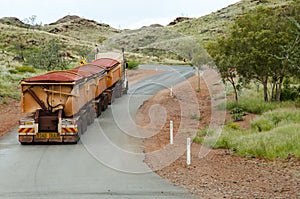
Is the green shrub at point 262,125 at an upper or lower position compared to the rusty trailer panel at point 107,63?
lower

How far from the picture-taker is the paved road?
1055cm

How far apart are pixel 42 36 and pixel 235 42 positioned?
8247cm

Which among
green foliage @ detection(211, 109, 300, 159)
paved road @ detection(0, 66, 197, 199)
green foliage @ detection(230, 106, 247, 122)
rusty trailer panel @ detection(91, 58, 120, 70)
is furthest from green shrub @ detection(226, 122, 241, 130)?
rusty trailer panel @ detection(91, 58, 120, 70)

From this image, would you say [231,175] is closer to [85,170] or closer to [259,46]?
[85,170]

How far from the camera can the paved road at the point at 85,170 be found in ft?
34.6

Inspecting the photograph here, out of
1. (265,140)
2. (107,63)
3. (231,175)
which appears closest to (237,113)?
(265,140)

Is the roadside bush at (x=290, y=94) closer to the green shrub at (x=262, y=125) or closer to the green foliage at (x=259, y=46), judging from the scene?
the green foliage at (x=259, y=46)

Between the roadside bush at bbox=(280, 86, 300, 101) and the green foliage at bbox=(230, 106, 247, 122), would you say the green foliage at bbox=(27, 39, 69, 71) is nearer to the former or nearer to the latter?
the roadside bush at bbox=(280, 86, 300, 101)

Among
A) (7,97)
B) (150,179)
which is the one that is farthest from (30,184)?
(7,97)

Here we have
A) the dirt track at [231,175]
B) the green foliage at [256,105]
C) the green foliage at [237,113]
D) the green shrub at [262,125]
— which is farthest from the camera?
the green foliage at [256,105]

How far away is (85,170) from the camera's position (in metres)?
12.9

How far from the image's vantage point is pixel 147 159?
1445cm

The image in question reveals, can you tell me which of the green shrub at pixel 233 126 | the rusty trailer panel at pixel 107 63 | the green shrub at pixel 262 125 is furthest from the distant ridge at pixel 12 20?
the green shrub at pixel 262 125

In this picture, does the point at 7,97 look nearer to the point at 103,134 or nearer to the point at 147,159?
the point at 103,134
